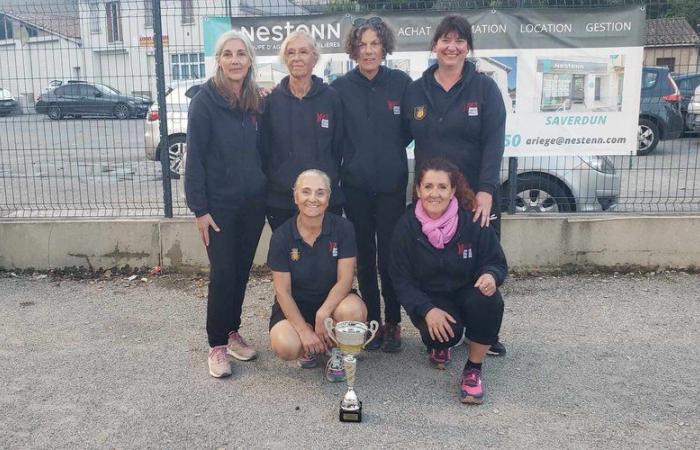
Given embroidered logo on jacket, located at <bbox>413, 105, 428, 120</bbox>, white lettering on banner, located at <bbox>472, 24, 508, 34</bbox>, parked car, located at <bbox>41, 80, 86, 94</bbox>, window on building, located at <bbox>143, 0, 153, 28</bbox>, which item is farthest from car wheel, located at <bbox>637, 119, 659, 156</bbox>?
parked car, located at <bbox>41, 80, 86, 94</bbox>

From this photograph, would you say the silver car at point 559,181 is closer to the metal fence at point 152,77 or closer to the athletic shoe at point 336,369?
the metal fence at point 152,77

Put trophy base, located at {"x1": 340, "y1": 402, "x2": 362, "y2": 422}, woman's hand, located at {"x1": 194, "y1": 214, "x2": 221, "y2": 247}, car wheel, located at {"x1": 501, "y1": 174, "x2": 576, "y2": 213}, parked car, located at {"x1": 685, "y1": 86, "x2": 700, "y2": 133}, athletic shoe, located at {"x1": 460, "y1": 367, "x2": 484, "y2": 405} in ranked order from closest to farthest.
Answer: trophy base, located at {"x1": 340, "y1": 402, "x2": 362, "y2": 422} < athletic shoe, located at {"x1": 460, "y1": 367, "x2": 484, "y2": 405} < woman's hand, located at {"x1": 194, "y1": 214, "x2": 221, "y2": 247} < car wheel, located at {"x1": 501, "y1": 174, "x2": 576, "y2": 213} < parked car, located at {"x1": 685, "y1": 86, "x2": 700, "y2": 133}

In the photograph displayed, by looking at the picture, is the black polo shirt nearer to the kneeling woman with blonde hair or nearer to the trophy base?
the kneeling woman with blonde hair

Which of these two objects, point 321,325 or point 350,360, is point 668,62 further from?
point 350,360

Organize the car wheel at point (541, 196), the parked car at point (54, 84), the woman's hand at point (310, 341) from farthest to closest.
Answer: the car wheel at point (541, 196) → the parked car at point (54, 84) → the woman's hand at point (310, 341)

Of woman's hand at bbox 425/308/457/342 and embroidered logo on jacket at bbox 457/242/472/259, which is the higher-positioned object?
embroidered logo on jacket at bbox 457/242/472/259

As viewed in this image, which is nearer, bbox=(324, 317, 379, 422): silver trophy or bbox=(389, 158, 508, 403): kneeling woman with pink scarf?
bbox=(324, 317, 379, 422): silver trophy

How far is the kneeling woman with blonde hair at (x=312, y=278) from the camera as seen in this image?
391cm

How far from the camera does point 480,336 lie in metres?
3.78

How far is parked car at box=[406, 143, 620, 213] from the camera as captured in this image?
6219 mm

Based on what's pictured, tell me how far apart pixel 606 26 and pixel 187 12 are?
3763 mm

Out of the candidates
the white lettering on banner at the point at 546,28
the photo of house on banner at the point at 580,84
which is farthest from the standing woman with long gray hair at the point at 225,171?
the photo of house on banner at the point at 580,84

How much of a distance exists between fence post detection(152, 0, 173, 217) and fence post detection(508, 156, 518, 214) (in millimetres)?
3161

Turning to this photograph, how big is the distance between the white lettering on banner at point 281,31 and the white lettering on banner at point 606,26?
2251 mm
